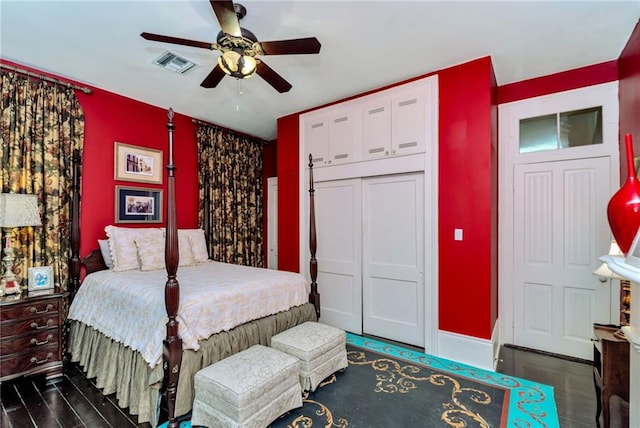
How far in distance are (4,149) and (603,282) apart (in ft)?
19.0

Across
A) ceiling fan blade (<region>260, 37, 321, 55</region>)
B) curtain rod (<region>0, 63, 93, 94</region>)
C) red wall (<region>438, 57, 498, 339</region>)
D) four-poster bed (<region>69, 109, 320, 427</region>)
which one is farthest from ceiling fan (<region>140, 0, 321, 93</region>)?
curtain rod (<region>0, 63, 93, 94</region>)

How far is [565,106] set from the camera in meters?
3.05

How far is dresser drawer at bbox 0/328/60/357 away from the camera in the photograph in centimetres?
240

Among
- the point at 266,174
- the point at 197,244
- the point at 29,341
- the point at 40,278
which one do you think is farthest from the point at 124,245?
the point at 266,174

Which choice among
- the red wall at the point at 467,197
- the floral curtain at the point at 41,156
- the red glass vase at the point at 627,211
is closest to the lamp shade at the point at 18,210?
the floral curtain at the point at 41,156

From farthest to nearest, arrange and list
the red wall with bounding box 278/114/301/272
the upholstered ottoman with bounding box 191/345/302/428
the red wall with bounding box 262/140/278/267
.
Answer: the red wall with bounding box 262/140/278/267 → the red wall with bounding box 278/114/301/272 → the upholstered ottoman with bounding box 191/345/302/428

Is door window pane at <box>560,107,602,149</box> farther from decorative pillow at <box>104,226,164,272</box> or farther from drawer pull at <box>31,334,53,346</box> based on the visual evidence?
drawer pull at <box>31,334,53,346</box>

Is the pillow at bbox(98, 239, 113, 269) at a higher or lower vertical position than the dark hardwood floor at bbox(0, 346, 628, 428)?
higher

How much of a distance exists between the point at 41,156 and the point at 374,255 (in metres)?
3.64

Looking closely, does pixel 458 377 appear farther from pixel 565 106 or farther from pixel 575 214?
pixel 565 106

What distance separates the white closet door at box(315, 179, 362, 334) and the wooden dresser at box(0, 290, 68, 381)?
2.72 m

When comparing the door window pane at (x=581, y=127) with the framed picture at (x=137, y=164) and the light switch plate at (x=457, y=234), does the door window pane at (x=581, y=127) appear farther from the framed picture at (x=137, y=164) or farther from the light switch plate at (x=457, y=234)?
the framed picture at (x=137, y=164)

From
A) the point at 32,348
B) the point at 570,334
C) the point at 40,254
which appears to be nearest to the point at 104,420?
the point at 32,348

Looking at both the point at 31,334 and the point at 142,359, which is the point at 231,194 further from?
the point at 142,359
